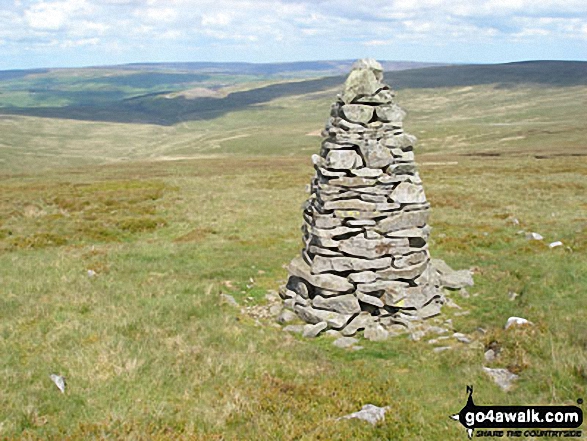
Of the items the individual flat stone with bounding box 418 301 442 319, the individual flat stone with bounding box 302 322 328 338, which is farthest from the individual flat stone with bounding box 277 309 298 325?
the individual flat stone with bounding box 418 301 442 319

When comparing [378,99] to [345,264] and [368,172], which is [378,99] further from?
[345,264]

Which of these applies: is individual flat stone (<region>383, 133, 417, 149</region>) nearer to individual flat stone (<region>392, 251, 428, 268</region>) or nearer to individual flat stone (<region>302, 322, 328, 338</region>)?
individual flat stone (<region>392, 251, 428, 268</region>)

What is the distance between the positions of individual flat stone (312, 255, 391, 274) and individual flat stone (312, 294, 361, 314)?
83 centimetres

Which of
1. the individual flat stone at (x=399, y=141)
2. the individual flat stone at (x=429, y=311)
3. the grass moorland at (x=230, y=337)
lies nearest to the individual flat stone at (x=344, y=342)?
the grass moorland at (x=230, y=337)

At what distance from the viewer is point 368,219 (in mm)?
14078

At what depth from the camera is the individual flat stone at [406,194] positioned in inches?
560

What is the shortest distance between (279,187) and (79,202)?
1769 cm

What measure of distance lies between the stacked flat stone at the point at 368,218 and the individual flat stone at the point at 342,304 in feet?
0.10

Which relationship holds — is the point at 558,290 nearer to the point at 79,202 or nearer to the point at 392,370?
the point at 392,370

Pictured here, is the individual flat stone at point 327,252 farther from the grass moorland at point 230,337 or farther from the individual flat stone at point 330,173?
the grass moorland at point 230,337

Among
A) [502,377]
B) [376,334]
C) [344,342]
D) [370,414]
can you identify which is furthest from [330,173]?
[370,414]

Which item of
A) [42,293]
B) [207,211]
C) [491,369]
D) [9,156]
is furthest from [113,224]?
[9,156]

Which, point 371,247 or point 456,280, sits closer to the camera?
point 371,247

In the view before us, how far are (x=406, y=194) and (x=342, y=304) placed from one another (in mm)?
3815
